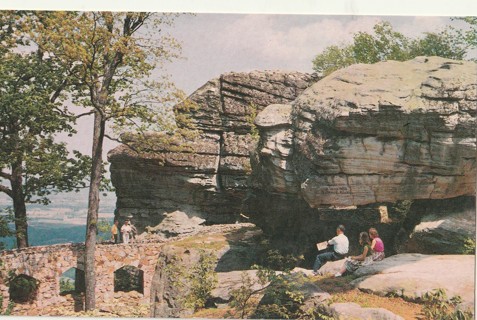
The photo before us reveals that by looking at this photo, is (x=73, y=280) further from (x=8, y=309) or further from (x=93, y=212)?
(x=8, y=309)

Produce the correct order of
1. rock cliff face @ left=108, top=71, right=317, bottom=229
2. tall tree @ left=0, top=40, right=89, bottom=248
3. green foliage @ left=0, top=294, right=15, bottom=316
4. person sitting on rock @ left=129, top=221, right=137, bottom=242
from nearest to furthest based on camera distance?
green foliage @ left=0, top=294, right=15, bottom=316
tall tree @ left=0, top=40, right=89, bottom=248
person sitting on rock @ left=129, top=221, right=137, bottom=242
rock cliff face @ left=108, top=71, right=317, bottom=229

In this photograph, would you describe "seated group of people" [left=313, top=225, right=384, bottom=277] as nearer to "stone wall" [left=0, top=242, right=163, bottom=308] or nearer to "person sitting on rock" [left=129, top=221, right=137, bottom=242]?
"stone wall" [left=0, top=242, right=163, bottom=308]

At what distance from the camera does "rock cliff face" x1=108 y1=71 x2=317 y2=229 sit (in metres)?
20.0

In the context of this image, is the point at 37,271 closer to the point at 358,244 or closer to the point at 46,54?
the point at 46,54

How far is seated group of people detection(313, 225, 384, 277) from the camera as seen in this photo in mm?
12203

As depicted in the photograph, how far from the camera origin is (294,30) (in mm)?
11930

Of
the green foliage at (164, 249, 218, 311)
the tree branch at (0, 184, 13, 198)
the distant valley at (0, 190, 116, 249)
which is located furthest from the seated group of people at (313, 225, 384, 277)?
the tree branch at (0, 184, 13, 198)

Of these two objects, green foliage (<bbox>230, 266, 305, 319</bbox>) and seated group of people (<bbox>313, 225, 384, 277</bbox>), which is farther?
seated group of people (<bbox>313, 225, 384, 277</bbox>)

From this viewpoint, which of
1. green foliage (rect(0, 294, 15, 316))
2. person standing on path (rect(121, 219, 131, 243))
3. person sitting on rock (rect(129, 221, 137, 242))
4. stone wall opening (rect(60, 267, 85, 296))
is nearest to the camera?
green foliage (rect(0, 294, 15, 316))

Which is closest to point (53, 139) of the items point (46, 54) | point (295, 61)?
point (46, 54)

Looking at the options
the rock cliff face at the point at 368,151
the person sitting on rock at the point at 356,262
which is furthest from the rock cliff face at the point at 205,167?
the person sitting on rock at the point at 356,262

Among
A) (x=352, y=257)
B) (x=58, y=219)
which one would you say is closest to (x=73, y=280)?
(x=58, y=219)

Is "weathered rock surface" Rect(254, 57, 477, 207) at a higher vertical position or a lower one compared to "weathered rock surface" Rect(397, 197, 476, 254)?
higher

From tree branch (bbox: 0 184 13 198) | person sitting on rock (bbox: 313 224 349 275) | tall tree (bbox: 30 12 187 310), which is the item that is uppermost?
tall tree (bbox: 30 12 187 310)
